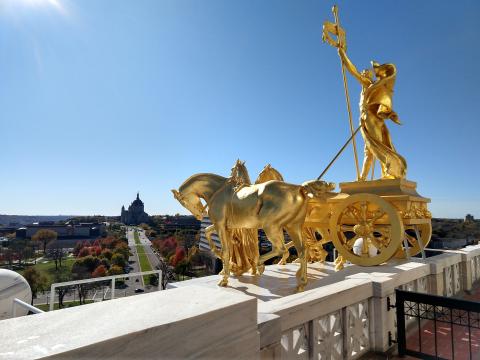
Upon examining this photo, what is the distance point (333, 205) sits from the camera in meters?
7.05

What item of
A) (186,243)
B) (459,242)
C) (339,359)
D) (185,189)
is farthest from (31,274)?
(459,242)

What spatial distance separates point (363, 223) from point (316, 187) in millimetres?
2329

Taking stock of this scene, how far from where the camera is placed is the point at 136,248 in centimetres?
9044

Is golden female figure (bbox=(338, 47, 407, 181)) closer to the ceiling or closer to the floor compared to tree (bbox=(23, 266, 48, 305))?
closer to the ceiling

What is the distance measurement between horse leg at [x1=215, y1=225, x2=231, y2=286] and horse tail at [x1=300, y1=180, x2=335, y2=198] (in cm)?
159

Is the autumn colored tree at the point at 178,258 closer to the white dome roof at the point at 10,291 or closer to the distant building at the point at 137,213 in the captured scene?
the white dome roof at the point at 10,291

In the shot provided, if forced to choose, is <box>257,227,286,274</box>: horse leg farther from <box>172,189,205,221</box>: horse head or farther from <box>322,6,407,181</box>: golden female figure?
<box>322,6,407,181</box>: golden female figure

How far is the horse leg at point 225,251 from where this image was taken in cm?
561

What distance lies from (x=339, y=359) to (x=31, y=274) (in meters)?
47.8

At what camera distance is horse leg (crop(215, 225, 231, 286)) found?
18.4ft

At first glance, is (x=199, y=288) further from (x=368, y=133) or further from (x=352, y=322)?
(x=368, y=133)

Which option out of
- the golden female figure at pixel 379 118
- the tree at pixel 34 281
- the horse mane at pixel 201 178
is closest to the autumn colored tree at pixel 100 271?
the tree at pixel 34 281

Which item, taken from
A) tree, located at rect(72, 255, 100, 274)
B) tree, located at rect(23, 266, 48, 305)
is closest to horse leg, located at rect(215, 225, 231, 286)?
tree, located at rect(23, 266, 48, 305)

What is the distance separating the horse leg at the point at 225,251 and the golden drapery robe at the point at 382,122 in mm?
4114
